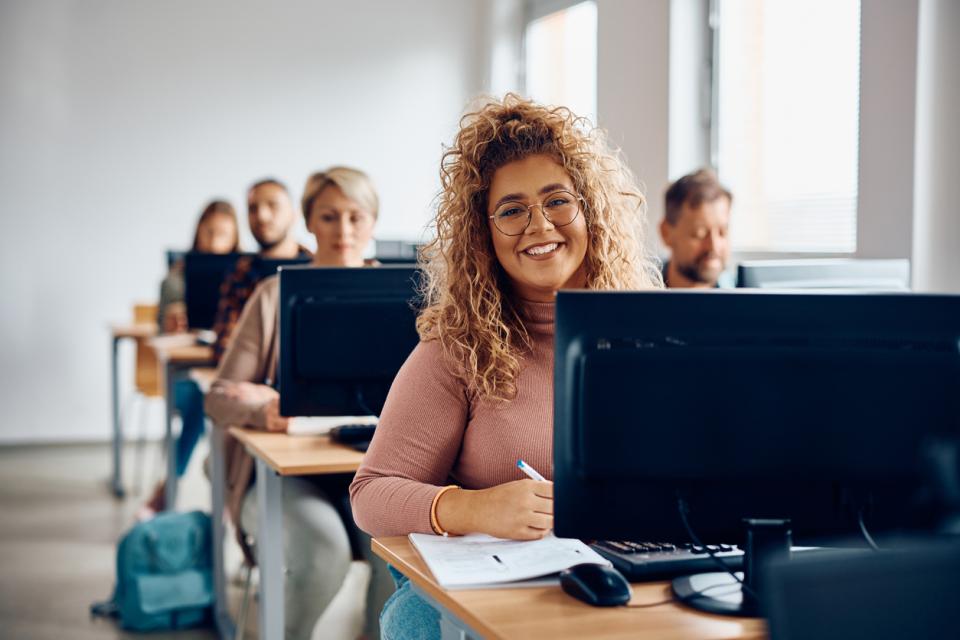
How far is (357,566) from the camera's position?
370 centimetres

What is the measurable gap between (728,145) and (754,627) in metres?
3.54

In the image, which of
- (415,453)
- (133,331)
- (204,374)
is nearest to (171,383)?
(204,374)

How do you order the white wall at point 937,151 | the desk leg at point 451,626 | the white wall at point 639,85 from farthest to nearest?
1. the white wall at point 639,85
2. the white wall at point 937,151
3. the desk leg at point 451,626

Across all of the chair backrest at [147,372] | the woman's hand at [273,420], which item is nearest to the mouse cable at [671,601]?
the woman's hand at [273,420]

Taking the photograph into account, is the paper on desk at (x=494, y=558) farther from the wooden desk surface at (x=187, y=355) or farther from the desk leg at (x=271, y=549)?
the wooden desk surface at (x=187, y=355)

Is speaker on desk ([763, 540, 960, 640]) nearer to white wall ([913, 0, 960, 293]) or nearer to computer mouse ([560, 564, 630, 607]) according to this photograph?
computer mouse ([560, 564, 630, 607])

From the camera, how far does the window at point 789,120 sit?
3643mm

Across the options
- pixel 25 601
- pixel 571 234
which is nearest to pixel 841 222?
pixel 571 234

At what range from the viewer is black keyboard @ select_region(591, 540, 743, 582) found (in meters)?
1.37

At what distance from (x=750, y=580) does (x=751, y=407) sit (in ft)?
0.81

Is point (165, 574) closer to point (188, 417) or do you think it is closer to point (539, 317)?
point (188, 417)

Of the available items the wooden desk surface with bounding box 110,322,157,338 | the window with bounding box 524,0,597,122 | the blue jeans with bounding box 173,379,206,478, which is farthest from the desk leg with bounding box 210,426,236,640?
the window with bounding box 524,0,597,122

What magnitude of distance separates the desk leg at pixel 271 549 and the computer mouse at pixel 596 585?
116 centimetres

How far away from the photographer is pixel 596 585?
4.17ft
